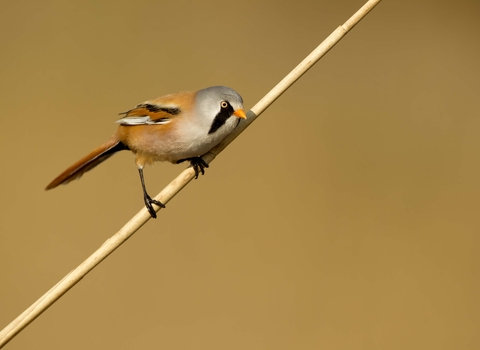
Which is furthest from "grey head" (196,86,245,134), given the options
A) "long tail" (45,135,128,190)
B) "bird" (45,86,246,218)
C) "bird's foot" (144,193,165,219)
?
"long tail" (45,135,128,190)

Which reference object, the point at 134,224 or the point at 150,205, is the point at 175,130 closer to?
the point at 150,205

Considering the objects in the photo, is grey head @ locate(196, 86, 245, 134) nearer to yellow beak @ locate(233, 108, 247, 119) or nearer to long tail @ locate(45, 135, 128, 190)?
yellow beak @ locate(233, 108, 247, 119)

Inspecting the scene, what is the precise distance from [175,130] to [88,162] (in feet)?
1.39

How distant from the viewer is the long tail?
81.1 inches

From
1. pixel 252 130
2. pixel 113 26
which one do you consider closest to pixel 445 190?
pixel 252 130

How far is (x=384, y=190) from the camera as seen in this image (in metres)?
4.18

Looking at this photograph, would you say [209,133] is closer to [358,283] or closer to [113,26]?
[358,283]

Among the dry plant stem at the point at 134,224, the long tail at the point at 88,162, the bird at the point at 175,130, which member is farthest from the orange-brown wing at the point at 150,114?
the dry plant stem at the point at 134,224

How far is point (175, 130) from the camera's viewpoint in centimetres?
198

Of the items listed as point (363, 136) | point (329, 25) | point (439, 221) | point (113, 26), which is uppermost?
point (113, 26)

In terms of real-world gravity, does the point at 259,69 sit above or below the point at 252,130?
above

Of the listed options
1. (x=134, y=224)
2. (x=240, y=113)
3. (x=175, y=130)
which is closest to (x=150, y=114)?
(x=175, y=130)

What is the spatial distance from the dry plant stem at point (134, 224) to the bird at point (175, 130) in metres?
0.07

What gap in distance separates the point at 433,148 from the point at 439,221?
0.65m
